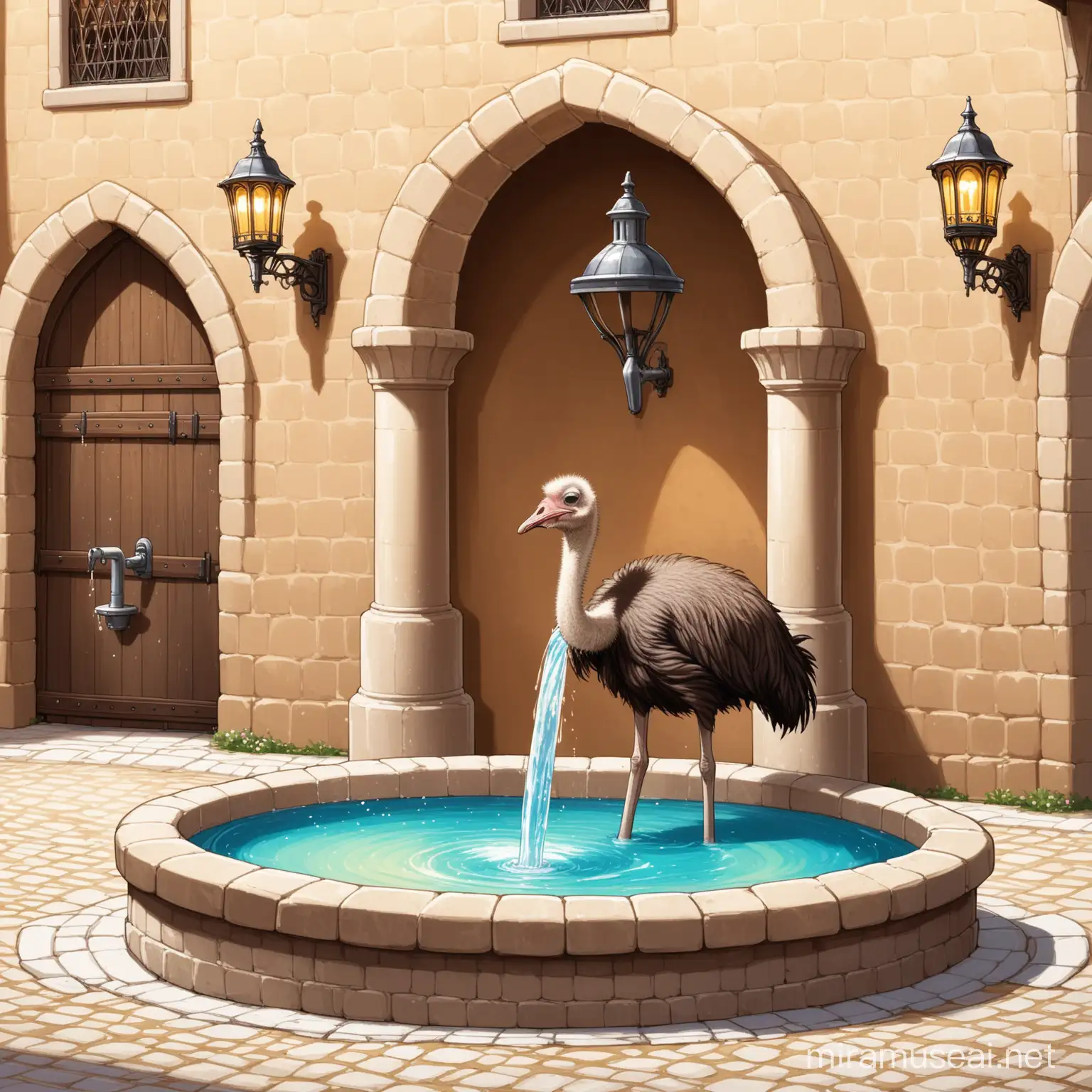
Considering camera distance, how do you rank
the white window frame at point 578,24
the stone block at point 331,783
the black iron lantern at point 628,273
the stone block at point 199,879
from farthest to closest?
the white window frame at point 578,24 < the black iron lantern at point 628,273 < the stone block at point 331,783 < the stone block at point 199,879

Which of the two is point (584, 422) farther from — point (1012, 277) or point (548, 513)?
point (548, 513)

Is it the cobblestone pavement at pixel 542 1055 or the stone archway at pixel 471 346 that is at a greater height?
the stone archway at pixel 471 346

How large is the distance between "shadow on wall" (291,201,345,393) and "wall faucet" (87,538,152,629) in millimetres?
1641

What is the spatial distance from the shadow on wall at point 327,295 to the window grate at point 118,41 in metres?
1.43

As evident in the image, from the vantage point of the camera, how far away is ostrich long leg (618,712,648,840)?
6.69m

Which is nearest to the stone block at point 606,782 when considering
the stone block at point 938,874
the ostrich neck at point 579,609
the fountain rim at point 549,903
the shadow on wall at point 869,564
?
the ostrich neck at point 579,609

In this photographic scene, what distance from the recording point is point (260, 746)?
401 inches

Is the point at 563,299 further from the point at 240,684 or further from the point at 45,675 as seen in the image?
the point at 45,675

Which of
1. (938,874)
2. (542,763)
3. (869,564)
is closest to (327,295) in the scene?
(869,564)

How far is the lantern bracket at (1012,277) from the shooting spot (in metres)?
8.56

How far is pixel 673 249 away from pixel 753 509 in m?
1.52

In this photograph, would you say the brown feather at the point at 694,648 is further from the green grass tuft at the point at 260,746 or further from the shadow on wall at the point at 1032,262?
the green grass tuft at the point at 260,746

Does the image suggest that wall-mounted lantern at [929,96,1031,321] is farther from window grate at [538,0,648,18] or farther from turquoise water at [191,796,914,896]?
turquoise water at [191,796,914,896]

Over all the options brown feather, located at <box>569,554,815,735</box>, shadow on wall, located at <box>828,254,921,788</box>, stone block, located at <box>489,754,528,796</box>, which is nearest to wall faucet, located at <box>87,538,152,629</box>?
stone block, located at <box>489,754,528,796</box>
